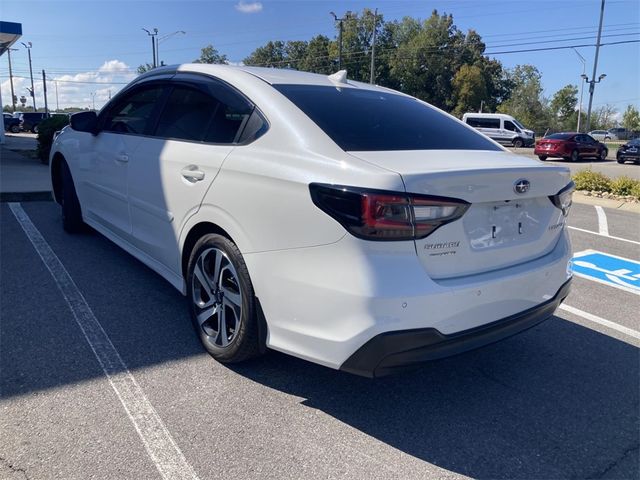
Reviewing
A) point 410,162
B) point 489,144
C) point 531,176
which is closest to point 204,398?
point 410,162

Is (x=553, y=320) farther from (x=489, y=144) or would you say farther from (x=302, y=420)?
(x=302, y=420)

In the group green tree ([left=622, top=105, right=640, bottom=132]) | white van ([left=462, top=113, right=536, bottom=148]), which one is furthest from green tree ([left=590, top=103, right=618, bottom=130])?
white van ([left=462, top=113, right=536, bottom=148])

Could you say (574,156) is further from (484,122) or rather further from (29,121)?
(29,121)

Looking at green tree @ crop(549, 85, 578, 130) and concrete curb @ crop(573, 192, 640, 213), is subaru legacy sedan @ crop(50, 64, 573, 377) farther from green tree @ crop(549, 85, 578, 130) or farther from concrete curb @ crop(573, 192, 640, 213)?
green tree @ crop(549, 85, 578, 130)

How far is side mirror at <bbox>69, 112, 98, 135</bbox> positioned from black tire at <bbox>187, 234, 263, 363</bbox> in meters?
2.36

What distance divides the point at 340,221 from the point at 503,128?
37517mm

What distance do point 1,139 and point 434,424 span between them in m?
23.7

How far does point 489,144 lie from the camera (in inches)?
131

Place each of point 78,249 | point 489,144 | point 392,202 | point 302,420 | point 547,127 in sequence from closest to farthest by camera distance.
Result: point 392,202
point 302,420
point 489,144
point 78,249
point 547,127

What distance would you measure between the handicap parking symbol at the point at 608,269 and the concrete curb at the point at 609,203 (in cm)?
480

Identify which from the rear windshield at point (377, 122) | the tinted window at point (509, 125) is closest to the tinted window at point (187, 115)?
the rear windshield at point (377, 122)

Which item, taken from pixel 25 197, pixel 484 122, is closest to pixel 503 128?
pixel 484 122

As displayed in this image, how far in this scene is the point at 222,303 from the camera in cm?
303

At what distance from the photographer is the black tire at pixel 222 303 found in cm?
276
